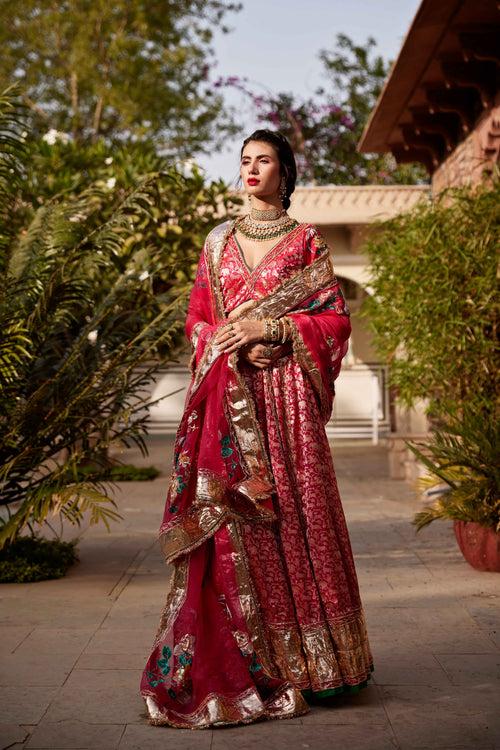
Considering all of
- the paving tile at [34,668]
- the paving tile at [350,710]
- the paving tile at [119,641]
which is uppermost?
the paving tile at [350,710]

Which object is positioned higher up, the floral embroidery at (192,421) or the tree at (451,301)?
the tree at (451,301)

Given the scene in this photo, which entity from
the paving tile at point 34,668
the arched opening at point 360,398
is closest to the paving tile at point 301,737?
the paving tile at point 34,668

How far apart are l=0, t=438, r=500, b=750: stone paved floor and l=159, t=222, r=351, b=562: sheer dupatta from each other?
0.67 metres

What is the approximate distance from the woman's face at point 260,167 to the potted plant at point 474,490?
277 cm

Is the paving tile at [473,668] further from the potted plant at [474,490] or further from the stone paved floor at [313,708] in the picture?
the potted plant at [474,490]

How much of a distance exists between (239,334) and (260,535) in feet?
2.35

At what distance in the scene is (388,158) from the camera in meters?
24.6

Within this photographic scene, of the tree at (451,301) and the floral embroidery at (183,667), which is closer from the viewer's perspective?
the floral embroidery at (183,667)

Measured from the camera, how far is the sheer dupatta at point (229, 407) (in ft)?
12.9

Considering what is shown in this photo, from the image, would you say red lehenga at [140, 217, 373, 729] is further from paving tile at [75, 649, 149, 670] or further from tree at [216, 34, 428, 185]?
tree at [216, 34, 428, 185]

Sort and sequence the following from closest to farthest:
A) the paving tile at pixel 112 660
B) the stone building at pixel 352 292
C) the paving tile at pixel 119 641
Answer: the paving tile at pixel 112 660
the paving tile at pixel 119 641
the stone building at pixel 352 292

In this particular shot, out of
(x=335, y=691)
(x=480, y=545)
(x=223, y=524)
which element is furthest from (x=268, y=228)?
(x=480, y=545)

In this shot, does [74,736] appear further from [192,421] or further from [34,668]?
[192,421]

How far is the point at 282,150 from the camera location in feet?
13.9
